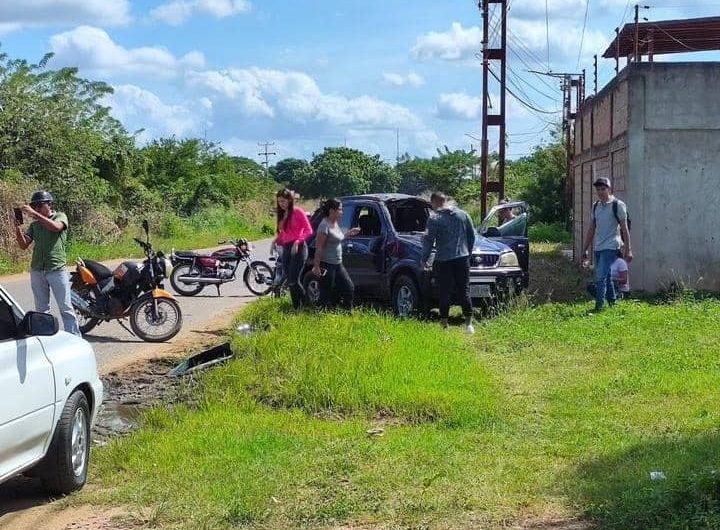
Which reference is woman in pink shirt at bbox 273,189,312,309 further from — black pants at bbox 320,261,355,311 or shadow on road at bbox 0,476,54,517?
shadow on road at bbox 0,476,54,517

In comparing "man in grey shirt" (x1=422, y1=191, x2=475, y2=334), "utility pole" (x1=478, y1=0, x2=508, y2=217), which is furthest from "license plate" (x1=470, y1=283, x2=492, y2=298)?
"utility pole" (x1=478, y1=0, x2=508, y2=217)

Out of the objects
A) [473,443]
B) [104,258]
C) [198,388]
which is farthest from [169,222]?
[473,443]

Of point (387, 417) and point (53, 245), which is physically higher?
point (53, 245)

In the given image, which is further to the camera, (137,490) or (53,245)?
(53,245)

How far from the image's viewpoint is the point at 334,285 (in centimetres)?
1271

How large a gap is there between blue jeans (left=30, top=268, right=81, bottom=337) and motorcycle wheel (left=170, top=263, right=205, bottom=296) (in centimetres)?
696

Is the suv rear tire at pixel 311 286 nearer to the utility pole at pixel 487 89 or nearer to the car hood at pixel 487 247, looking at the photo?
the car hood at pixel 487 247

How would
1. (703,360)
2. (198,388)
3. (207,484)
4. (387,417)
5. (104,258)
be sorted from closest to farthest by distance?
(207,484) < (387,417) < (198,388) < (703,360) < (104,258)

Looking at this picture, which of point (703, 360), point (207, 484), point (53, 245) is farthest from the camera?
point (53, 245)

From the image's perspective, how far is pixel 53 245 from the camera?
10266 millimetres

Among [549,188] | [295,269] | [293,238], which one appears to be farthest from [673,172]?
[549,188]

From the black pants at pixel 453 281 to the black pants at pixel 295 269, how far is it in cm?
209

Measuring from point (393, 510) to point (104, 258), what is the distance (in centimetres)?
2455

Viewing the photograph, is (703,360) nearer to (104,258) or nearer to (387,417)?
(387,417)
